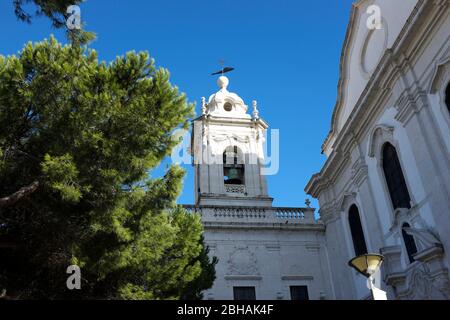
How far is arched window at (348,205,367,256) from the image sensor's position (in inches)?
646

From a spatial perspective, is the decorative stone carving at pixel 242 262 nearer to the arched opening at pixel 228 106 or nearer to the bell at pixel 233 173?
the bell at pixel 233 173

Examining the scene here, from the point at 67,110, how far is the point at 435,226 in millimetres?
8998

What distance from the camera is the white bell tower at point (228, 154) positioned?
21.2m

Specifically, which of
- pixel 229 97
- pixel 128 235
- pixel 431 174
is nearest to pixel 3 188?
pixel 128 235

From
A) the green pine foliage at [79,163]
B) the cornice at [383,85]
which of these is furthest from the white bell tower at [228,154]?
the green pine foliage at [79,163]

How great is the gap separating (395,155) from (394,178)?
0.67 metres

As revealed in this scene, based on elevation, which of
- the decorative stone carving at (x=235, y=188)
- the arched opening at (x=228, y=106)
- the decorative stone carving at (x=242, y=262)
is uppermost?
the arched opening at (x=228, y=106)

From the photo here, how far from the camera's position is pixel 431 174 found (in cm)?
1196

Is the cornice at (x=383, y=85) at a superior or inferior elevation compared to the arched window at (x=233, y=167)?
inferior

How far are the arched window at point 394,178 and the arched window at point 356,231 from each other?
8.50 ft

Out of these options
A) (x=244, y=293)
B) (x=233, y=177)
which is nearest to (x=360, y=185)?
(x=244, y=293)

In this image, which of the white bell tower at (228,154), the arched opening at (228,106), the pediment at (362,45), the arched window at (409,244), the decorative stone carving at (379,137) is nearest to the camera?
the arched window at (409,244)
